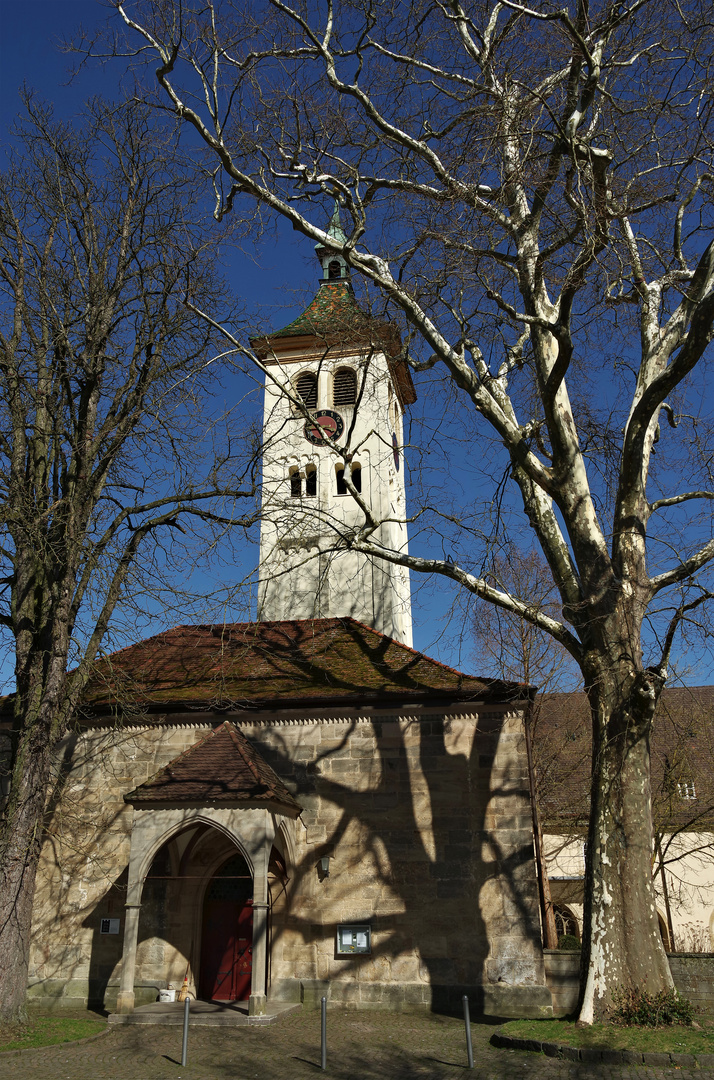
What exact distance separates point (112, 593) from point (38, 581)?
1.17 metres

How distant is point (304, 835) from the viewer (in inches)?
566

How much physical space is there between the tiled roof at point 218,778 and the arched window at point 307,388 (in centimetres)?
1482

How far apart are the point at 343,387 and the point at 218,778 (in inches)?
659

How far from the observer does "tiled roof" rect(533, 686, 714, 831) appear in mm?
21438

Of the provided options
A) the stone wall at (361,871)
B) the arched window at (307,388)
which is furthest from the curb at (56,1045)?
the arched window at (307,388)

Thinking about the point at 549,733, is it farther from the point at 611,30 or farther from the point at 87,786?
the point at 611,30

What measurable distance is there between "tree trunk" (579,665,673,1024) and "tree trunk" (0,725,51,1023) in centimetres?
743

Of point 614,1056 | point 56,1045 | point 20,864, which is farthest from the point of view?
point 20,864

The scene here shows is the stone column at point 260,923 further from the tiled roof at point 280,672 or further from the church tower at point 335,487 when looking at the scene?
the church tower at point 335,487

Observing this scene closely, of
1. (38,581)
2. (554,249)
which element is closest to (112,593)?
(38,581)

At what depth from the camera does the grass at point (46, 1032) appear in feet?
34.4

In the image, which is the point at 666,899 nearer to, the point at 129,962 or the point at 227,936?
the point at 227,936

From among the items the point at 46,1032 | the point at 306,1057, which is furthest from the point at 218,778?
the point at 306,1057

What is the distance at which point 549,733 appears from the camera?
24438mm
